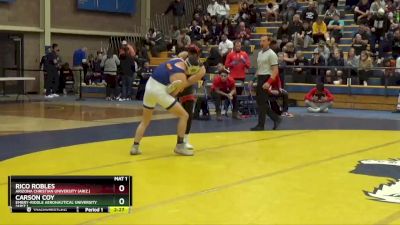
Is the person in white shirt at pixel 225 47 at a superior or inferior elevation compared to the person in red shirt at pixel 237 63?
superior

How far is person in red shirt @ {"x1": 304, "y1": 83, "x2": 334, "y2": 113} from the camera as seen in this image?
18141 millimetres

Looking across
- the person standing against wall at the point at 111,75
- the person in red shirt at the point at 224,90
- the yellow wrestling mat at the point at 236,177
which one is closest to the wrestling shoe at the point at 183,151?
the yellow wrestling mat at the point at 236,177

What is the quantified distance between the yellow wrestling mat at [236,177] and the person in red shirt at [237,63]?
15.7ft

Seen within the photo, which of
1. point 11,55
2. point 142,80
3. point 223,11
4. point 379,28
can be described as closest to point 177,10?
point 223,11

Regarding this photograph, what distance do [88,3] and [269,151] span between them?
21008 mm

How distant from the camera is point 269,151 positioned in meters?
9.90

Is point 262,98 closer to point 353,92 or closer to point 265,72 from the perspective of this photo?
point 265,72

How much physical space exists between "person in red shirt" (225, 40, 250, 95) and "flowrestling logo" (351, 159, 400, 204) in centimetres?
783

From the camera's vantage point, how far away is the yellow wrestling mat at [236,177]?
229 inches

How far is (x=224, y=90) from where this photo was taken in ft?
53.0

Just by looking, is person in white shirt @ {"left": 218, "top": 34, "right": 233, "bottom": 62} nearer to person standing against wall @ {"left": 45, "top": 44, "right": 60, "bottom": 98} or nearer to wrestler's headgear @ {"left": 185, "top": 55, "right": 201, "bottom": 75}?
person standing against wall @ {"left": 45, "top": 44, "right": 60, "bottom": 98}

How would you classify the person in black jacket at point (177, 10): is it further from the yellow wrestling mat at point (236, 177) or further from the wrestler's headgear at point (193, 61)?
the wrestler's headgear at point (193, 61)

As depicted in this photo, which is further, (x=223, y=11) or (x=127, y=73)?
(x=223, y=11)
